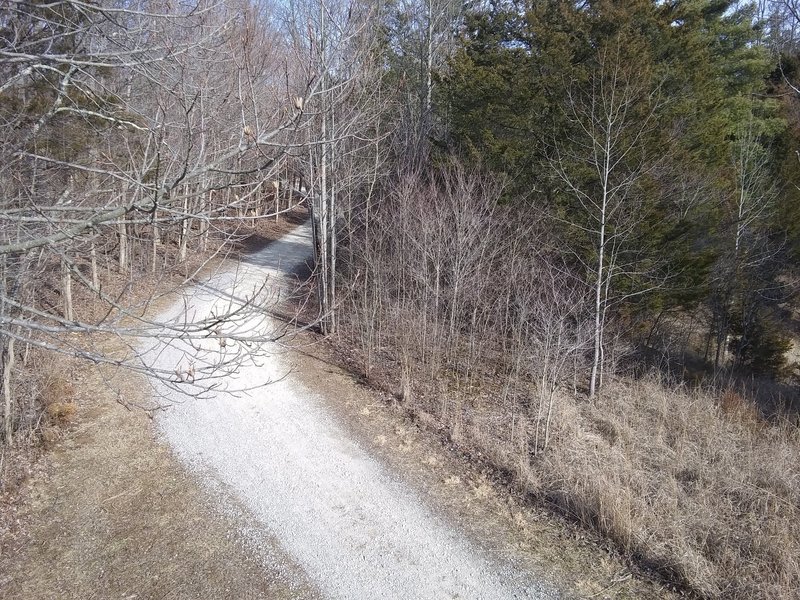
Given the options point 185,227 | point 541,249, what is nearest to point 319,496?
point 185,227

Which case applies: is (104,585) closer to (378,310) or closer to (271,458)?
(271,458)

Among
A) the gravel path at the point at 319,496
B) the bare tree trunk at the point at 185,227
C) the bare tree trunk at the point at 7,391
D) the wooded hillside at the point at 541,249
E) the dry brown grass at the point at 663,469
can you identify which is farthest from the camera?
the bare tree trunk at the point at 7,391

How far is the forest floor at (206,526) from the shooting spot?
17.5 feet

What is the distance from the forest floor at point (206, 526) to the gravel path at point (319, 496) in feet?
0.12

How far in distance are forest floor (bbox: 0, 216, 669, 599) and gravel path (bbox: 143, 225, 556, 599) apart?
0.12 feet

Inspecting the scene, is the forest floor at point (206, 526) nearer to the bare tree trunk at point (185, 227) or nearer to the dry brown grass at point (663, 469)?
the dry brown grass at point (663, 469)

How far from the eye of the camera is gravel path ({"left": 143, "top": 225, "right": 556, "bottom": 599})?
5.33m

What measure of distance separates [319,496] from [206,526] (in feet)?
4.36

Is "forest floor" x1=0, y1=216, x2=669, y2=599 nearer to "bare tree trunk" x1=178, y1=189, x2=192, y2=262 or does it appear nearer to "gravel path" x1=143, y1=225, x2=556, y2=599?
"gravel path" x1=143, y1=225, x2=556, y2=599

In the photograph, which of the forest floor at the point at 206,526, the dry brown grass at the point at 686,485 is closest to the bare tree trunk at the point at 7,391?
the forest floor at the point at 206,526

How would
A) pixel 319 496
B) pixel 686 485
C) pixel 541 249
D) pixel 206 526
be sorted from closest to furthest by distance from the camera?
pixel 206 526 < pixel 319 496 < pixel 686 485 < pixel 541 249

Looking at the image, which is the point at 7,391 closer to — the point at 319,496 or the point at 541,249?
the point at 319,496

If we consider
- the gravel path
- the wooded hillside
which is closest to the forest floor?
the gravel path

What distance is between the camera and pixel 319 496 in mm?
6672
